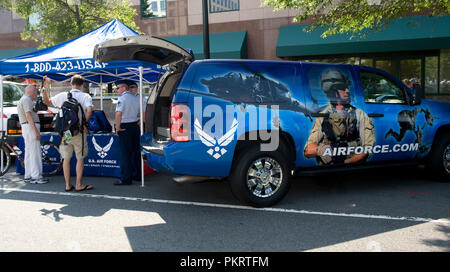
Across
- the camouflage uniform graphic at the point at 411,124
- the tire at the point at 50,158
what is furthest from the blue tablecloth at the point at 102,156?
the camouflage uniform graphic at the point at 411,124

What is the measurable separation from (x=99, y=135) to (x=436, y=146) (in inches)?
242

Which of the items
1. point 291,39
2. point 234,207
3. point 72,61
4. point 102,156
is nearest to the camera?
point 234,207

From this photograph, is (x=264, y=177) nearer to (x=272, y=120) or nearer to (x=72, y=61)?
(x=272, y=120)

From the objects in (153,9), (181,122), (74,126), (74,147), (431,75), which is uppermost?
(153,9)

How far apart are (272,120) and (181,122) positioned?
4.04ft

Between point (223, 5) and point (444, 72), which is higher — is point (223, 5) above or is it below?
above

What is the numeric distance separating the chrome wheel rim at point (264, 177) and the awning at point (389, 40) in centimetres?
1017

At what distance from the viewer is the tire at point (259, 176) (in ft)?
17.1

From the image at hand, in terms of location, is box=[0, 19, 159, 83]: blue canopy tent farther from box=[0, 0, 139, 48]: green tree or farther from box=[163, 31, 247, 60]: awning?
box=[163, 31, 247, 60]: awning

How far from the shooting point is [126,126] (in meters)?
7.01

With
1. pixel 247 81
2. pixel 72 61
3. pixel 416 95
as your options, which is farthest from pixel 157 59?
pixel 416 95

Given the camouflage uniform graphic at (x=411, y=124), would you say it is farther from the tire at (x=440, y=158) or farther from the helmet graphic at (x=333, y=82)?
the helmet graphic at (x=333, y=82)

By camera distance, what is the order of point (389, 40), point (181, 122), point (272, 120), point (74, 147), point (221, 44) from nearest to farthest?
point (181, 122) → point (272, 120) → point (74, 147) → point (389, 40) → point (221, 44)
